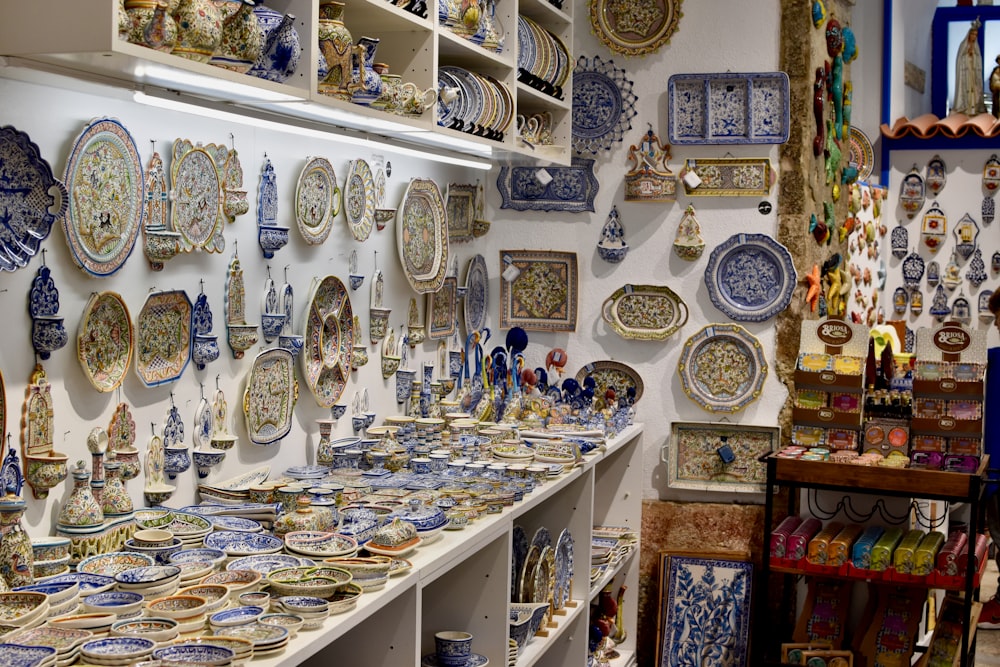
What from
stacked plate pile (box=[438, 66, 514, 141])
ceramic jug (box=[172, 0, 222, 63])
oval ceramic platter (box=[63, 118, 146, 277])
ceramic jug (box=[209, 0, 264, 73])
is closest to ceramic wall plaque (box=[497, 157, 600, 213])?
stacked plate pile (box=[438, 66, 514, 141])

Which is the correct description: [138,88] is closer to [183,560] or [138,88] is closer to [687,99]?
[183,560]

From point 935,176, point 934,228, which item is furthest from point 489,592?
point 935,176

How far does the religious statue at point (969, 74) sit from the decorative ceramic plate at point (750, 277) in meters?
4.55

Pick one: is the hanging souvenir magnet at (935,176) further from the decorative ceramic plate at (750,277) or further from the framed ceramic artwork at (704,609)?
the framed ceramic artwork at (704,609)

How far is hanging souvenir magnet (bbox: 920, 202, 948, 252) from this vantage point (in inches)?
303

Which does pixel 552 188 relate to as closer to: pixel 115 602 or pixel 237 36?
pixel 237 36

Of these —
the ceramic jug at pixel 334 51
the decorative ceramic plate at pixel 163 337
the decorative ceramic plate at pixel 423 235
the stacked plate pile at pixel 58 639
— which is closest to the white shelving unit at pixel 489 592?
the stacked plate pile at pixel 58 639

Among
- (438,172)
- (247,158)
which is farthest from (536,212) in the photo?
(247,158)

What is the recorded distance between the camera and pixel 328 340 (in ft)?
10.9

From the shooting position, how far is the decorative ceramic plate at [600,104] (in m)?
4.53

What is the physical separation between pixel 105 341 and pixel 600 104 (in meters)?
2.65

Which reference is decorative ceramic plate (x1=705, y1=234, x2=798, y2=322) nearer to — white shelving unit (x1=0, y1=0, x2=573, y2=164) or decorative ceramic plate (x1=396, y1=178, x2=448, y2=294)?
white shelving unit (x1=0, y1=0, x2=573, y2=164)

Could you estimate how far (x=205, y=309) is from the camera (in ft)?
8.94

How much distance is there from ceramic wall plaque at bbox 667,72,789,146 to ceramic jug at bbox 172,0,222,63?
269cm
